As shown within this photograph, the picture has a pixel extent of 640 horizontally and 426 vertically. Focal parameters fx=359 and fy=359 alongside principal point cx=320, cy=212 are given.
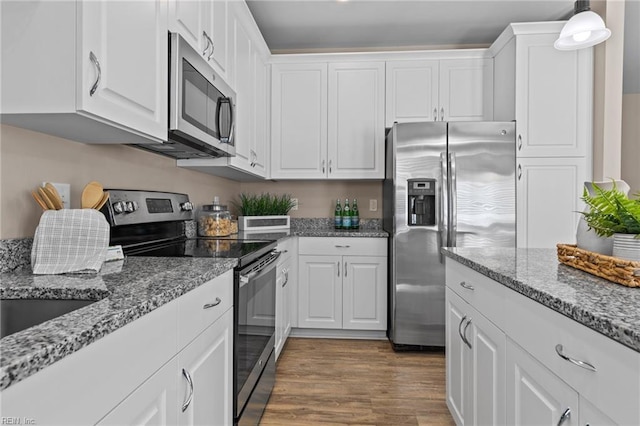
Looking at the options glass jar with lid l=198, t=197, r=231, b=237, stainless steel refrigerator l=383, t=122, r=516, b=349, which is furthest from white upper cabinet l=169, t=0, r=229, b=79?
stainless steel refrigerator l=383, t=122, r=516, b=349

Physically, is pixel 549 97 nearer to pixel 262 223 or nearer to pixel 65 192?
pixel 262 223

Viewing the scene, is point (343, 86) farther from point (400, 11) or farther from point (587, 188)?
point (587, 188)

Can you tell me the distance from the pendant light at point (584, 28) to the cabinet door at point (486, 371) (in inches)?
57.2

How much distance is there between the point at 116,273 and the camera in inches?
43.1

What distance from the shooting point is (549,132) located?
278 centimetres

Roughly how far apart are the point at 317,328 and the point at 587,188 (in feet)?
7.31

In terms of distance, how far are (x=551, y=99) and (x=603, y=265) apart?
2248mm

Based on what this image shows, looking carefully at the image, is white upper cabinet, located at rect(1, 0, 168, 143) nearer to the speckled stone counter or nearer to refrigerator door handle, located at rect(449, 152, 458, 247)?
the speckled stone counter

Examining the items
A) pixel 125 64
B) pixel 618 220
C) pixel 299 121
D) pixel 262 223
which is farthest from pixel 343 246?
pixel 125 64

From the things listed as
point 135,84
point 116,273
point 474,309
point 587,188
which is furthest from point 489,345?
point 135,84

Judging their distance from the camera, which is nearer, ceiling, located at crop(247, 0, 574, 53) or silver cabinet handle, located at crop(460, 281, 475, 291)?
silver cabinet handle, located at crop(460, 281, 475, 291)

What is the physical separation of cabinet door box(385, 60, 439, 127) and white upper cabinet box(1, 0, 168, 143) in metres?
2.37

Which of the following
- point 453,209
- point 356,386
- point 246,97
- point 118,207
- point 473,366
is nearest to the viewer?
point 473,366

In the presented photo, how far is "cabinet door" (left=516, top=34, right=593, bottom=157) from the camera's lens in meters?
2.77
